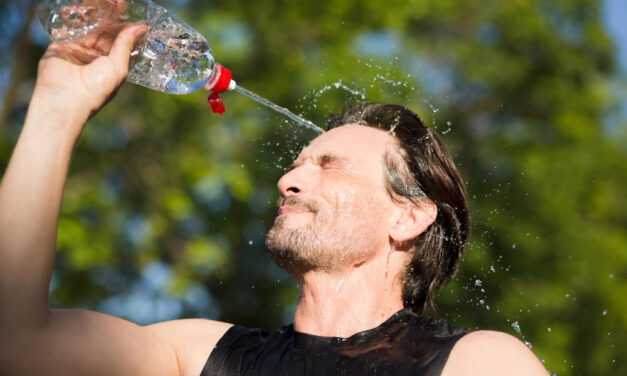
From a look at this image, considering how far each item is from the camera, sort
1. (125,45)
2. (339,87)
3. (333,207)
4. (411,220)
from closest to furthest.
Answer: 1. (125,45)
2. (333,207)
3. (411,220)
4. (339,87)

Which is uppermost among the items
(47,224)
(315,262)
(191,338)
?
(47,224)

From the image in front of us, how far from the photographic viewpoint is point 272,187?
28.5ft

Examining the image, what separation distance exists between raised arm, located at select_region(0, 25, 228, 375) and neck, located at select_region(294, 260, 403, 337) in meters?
0.73

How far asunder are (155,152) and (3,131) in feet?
6.39

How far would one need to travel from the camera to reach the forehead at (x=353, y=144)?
292 cm

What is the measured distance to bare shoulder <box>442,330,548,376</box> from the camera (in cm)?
212

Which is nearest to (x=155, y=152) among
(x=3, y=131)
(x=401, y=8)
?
(x=3, y=131)

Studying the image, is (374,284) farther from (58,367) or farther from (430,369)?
(58,367)

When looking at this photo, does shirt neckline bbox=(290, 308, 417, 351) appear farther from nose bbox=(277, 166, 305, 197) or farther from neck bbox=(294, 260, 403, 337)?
nose bbox=(277, 166, 305, 197)

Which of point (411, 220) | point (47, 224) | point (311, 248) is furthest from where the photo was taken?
point (411, 220)

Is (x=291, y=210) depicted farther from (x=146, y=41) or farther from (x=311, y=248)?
(x=146, y=41)

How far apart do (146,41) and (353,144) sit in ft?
3.30

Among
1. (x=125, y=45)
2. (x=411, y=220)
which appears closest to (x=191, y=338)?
(x=411, y=220)

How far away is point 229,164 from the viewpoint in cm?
865
